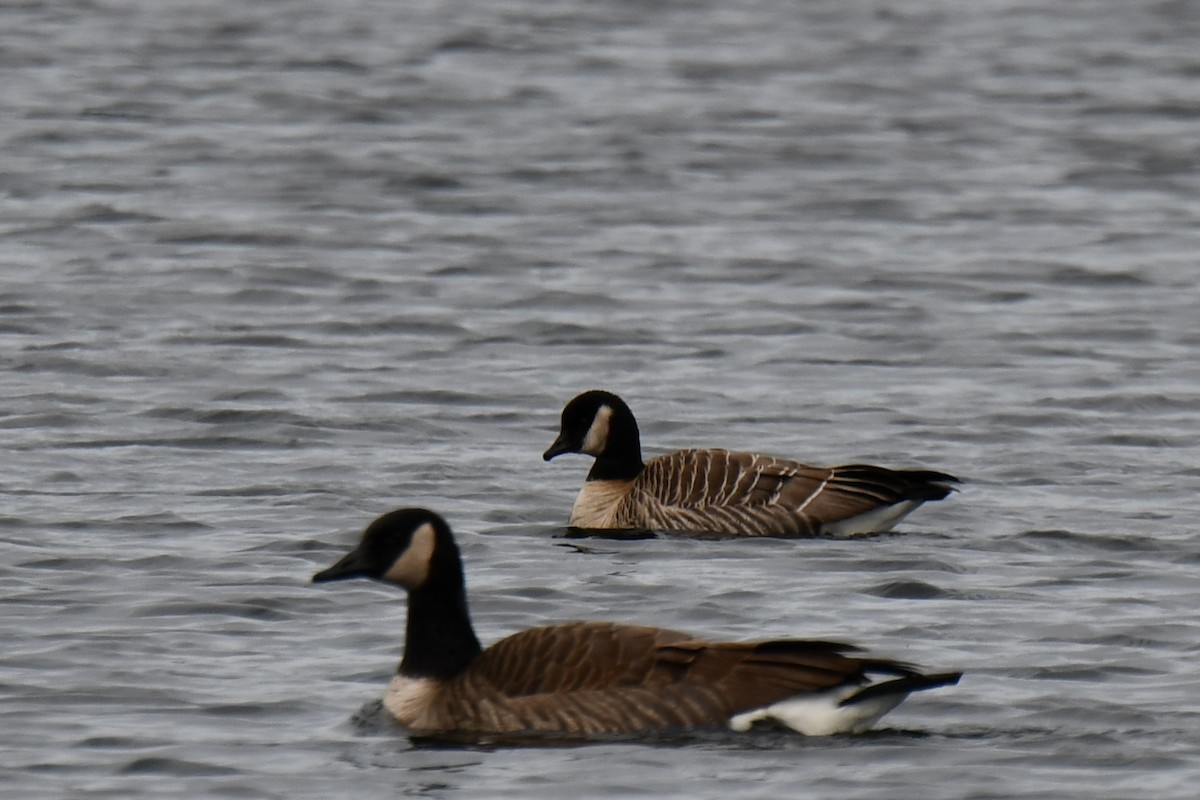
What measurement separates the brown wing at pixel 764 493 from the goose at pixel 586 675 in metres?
4.15

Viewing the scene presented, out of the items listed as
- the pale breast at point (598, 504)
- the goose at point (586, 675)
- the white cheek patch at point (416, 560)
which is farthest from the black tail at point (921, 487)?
the white cheek patch at point (416, 560)

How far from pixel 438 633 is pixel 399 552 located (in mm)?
385

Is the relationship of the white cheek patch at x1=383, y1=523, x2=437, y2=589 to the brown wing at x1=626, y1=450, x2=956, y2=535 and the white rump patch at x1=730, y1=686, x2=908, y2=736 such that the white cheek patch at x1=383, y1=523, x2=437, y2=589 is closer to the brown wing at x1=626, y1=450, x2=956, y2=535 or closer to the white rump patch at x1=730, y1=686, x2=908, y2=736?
the white rump patch at x1=730, y1=686, x2=908, y2=736

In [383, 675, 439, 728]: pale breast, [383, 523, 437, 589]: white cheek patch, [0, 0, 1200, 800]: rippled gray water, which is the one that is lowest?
[0, 0, 1200, 800]: rippled gray water

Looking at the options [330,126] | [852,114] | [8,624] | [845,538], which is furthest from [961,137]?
[8,624]

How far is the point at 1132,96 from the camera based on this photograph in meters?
38.0

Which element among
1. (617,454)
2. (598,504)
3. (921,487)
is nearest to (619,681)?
(921,487)

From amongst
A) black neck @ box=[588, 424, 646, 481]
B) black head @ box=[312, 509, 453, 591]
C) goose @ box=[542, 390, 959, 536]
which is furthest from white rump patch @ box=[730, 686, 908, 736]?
black neck @ box=[588, 424, 646, 481]

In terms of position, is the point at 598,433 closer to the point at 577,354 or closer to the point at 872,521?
the point at 872,521

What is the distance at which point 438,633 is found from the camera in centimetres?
1131

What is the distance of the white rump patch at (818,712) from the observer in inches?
420

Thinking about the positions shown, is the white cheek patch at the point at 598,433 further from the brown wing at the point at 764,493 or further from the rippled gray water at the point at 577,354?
the rippled gray water at the point at 577,354

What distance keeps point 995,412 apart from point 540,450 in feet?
12.0

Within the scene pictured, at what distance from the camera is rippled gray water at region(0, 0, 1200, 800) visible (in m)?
11.3
